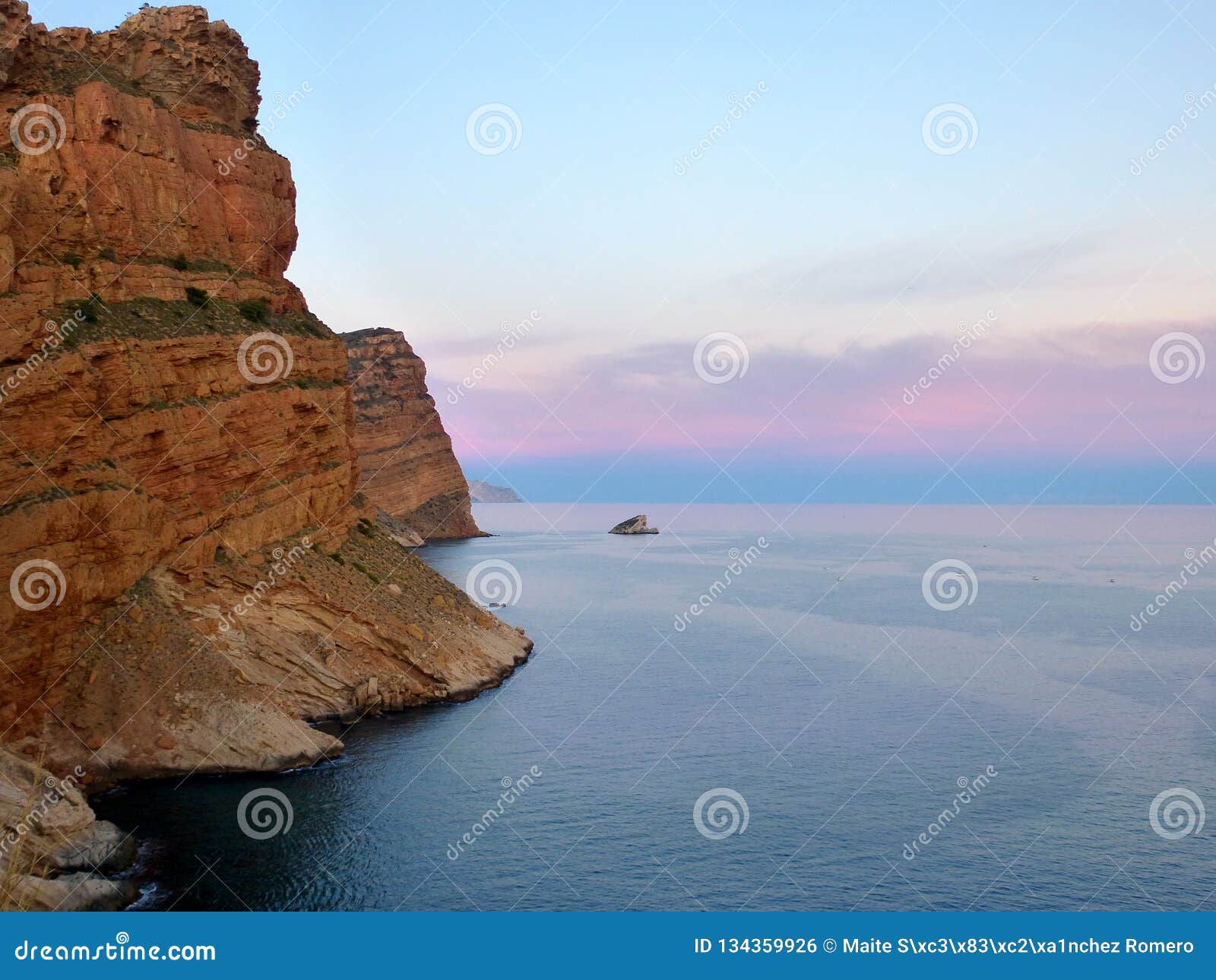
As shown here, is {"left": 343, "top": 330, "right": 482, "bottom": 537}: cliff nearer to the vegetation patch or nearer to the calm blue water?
the calm blue water

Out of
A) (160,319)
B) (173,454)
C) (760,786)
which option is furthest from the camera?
(160,319)

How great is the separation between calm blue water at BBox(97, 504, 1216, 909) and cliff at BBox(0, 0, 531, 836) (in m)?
3.33

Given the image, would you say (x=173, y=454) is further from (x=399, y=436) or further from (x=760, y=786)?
(x=399, y=436)

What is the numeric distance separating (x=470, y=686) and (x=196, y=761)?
18033 millimetres

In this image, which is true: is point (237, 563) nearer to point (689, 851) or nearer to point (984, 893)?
point (689, 851)

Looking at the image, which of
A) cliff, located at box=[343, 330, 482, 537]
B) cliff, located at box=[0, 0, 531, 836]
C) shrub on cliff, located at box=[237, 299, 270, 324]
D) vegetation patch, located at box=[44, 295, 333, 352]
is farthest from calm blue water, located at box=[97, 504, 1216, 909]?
cliff, located at box=[343, 330, 482, 537]

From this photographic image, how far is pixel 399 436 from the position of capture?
16425 centimetres

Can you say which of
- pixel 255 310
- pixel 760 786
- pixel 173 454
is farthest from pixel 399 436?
pixel 760 786

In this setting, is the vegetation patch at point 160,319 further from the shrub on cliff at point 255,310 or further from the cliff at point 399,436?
the cliff at point 399,436

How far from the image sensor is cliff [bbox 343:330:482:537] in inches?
6344

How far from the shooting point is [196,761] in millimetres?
37031

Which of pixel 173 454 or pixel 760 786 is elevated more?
pixel 173 454

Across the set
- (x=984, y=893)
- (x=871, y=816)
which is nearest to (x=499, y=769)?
(x=871, y=816)

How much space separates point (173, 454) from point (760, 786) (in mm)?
28920
